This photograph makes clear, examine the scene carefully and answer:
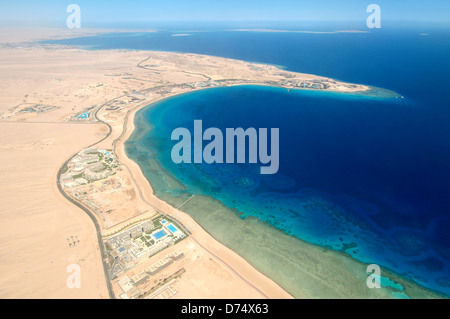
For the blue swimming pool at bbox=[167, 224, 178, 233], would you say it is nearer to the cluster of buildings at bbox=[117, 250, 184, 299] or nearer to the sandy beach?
the sandy beach

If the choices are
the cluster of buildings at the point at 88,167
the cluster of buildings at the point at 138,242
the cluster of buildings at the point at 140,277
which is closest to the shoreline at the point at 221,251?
the cluster of buildings at the point at 138,242

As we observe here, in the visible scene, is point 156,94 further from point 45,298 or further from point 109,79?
point 45,298

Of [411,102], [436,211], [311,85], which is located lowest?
[436,211]

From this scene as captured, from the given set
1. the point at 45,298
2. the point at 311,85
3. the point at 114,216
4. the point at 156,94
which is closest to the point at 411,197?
the point at 114,216

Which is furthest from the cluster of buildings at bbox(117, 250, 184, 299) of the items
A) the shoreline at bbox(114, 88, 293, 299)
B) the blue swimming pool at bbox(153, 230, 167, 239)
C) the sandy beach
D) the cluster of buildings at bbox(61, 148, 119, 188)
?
the cluster of buildings at bbox(61, 148, 119, 188)

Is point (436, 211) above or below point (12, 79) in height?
below

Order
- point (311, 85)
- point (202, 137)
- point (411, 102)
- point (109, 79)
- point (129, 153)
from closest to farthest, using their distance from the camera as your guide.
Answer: point (129, 153) → point (202, 137) → point (411, 102) → point (311, 85) → point (109, 79)
